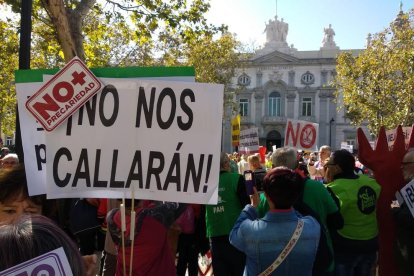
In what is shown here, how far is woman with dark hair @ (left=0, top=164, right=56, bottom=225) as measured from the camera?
9.80ft

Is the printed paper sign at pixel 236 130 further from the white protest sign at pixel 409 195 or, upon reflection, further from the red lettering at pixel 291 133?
the white protest sign at pixel 409 195

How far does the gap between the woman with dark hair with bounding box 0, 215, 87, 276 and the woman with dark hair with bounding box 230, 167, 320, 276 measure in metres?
1.66

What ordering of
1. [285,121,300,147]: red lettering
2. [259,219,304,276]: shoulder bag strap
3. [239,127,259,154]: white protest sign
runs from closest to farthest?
[259,219,304,276]: shoulder bag strap < [285,121,300,147]: red lettering < [239,127,259,154]: white protest sign

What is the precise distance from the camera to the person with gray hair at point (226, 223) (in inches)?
192

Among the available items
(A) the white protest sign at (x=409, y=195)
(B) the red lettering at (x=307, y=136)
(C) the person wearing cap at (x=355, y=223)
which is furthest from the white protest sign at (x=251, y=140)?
(A) the white protest sign at (x=409, y=195)

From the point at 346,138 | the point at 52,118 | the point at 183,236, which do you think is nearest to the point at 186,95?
the point at 52,118

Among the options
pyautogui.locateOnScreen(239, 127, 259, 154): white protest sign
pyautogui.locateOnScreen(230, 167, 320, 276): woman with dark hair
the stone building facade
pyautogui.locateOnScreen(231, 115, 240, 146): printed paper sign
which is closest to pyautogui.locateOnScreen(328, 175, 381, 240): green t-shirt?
pyautogui.locateOnScreen(230, 167, 320, 276): woman with dark hair

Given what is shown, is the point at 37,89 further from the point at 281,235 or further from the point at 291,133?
the point at 291,133

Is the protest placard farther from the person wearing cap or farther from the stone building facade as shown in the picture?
the stone building facade

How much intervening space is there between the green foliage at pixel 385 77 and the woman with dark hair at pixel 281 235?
897 inches

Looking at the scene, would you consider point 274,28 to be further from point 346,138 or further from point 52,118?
point 52,118

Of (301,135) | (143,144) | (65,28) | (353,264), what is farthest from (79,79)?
(301,135)

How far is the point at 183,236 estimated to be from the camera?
5.58m

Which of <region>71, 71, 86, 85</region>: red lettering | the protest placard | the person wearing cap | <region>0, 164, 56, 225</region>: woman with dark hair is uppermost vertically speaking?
<region>71, 71, 86, 85</region>: red lettering
